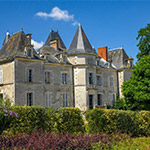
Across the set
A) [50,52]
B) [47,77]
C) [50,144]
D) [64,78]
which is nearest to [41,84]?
[47,77]

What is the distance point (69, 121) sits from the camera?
35.2 ft

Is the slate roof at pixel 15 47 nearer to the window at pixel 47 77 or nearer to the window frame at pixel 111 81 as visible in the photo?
the window at pixel 47 77

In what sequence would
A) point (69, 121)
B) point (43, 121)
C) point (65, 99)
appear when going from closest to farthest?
point (43, 121) < point (69, 121) < point (65, 99)

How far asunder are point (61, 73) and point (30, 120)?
588 inches

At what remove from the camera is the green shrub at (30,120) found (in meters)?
9.73

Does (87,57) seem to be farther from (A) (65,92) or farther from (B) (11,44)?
(B) (11,44)

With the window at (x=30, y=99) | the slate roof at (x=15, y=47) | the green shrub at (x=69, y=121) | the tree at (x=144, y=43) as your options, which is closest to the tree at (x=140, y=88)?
the tree at (x=144, y=43)

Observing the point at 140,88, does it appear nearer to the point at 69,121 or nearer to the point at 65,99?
the point at 65,99

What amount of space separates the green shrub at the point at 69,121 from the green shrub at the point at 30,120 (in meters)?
0.36

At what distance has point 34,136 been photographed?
27.5 feet

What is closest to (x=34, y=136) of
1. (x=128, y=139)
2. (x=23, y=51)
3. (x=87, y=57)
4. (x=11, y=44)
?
(x=128, y=139)

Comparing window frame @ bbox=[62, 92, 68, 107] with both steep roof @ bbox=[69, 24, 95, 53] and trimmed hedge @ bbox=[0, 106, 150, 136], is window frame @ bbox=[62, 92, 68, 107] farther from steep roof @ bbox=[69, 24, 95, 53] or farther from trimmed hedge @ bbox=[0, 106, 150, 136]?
trimmed hedge @ bbox=[0, 106, 150, 136]

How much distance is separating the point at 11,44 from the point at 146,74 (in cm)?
1253

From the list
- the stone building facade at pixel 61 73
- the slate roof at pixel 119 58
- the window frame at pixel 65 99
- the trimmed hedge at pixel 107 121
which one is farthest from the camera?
the slate roof at pixel 119 58
